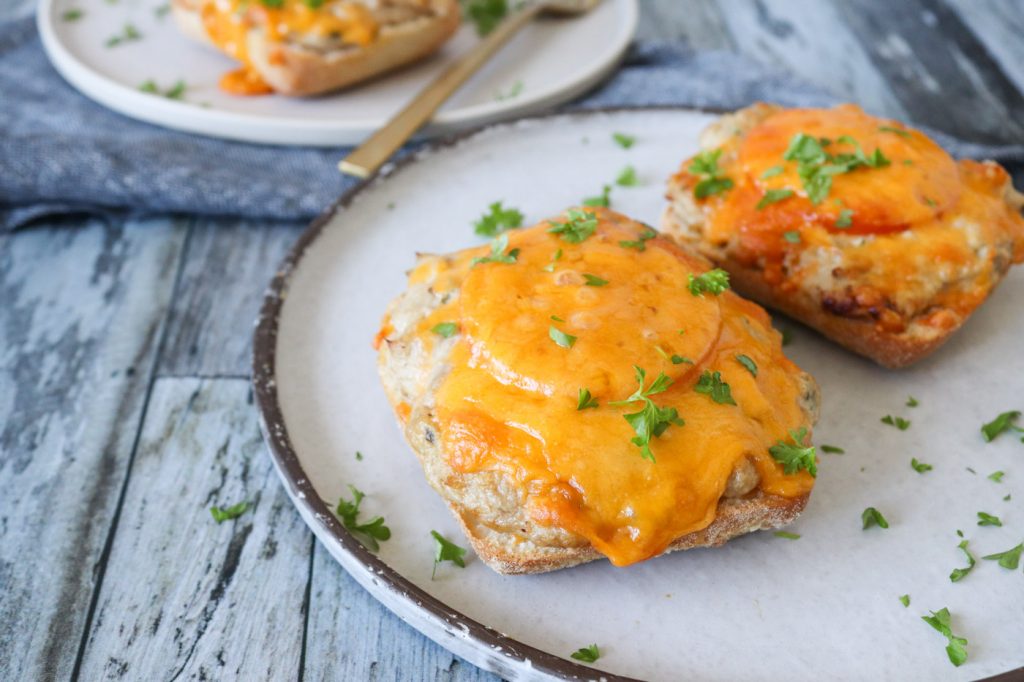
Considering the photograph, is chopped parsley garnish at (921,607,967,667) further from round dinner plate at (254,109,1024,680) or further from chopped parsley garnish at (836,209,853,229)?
chopped parsley garnish at (836,209,853,229)

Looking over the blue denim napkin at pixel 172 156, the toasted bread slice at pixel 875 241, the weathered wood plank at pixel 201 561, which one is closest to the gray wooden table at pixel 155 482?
the weathered wood plank at pixel 201 561

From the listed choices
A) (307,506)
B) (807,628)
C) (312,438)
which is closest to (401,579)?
(307,506)

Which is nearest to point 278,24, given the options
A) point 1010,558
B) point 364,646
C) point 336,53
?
point 336,53

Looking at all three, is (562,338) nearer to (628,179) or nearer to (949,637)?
(949,637)

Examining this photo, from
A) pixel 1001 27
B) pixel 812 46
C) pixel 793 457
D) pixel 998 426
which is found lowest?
pixel 1001 27

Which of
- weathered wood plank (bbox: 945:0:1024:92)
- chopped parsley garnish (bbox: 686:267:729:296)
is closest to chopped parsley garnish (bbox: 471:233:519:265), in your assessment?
chopped parsley garnish (bbox: 686:267:729:296)

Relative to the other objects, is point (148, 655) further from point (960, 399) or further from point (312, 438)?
point (960, 399)
